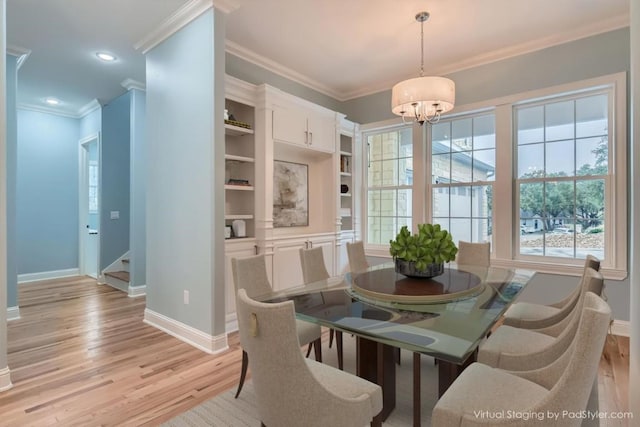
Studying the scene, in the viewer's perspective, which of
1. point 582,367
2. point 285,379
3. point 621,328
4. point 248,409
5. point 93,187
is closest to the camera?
point 582,367

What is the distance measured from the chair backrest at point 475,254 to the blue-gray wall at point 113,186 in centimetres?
493

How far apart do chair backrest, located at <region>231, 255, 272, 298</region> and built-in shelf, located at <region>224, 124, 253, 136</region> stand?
Answer: 1.62m

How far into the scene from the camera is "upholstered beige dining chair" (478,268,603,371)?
154 cm

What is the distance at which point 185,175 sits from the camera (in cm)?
309

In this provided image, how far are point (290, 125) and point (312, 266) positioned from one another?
1850 millimetres

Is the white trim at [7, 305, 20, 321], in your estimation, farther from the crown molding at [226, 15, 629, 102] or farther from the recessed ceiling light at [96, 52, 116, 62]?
the crown molding at [226, 15, 629, 102]

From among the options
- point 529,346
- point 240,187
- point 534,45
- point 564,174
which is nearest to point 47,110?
point 240,187

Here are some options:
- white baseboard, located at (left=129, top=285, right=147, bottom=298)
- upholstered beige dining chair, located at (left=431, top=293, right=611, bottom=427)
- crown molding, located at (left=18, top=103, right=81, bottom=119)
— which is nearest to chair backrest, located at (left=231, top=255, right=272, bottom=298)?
upholstered beige dining chair, located at (left=431, top=293, right=611, bottom=427)

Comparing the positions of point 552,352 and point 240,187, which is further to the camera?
point 240,187

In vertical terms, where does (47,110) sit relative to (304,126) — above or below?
above

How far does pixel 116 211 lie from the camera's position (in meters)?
5.32

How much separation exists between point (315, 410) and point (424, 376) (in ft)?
5.16

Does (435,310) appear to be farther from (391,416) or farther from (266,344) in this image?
(266,344)

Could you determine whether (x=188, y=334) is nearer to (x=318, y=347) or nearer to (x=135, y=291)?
(x=318, y=347)
